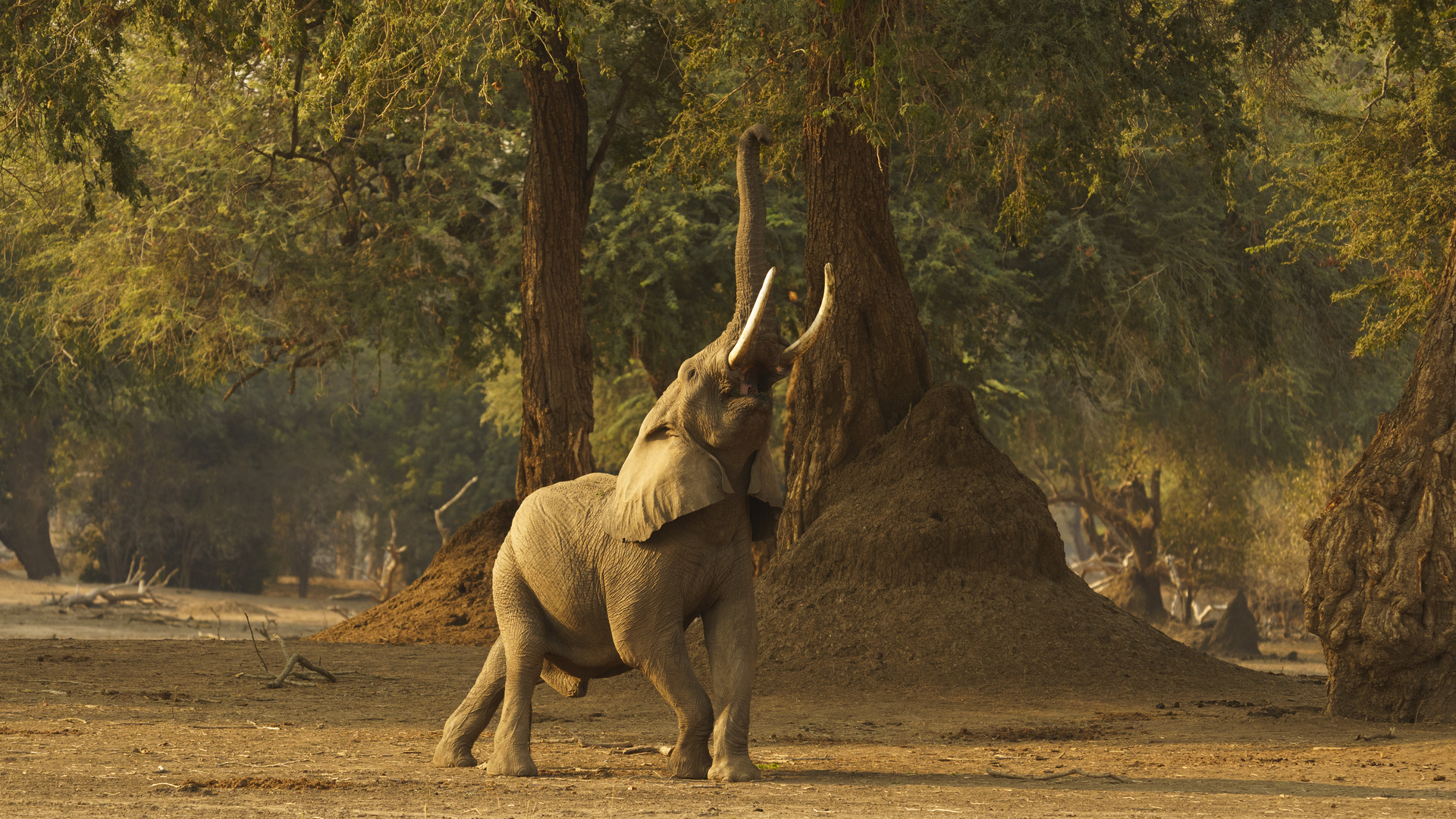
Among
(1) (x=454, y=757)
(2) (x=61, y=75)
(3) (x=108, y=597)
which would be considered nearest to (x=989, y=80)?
(1) (x=454, y=757)

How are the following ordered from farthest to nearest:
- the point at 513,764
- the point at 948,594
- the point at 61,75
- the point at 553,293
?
the point at 553,293, the point at 948,594, the point at 61,75, the point at 513,764

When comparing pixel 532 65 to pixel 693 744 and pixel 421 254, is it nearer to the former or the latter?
pixel 421 254

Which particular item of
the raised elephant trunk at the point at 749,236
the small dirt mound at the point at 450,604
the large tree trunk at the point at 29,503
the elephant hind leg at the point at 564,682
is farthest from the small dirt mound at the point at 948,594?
the large tree trunk at the point at 29,503

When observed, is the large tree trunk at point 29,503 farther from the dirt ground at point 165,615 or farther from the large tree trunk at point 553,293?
the large tree trunk at point 553,293

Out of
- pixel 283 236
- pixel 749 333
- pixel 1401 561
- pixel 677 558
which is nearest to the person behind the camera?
pixel 749 333

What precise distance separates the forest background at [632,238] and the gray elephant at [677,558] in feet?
17.5

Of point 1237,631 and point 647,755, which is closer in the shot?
point 647,755

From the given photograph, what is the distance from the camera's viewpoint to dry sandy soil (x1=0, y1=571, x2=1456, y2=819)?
20.3 ft

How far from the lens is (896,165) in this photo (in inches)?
870

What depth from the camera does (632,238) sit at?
2156cm

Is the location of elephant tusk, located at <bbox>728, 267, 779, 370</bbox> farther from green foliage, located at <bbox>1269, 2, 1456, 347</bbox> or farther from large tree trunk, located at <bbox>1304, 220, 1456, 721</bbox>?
green foliage, located at <bbox>1269, 2, 1456, 347</bbox>

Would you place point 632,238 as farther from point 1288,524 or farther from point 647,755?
point 1288,524

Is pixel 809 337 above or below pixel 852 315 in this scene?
below

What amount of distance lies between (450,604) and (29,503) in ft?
96.2
